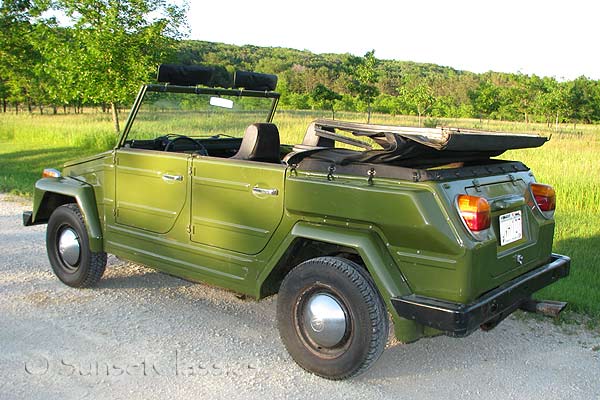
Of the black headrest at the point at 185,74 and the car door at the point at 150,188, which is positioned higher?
the black headrest at the point at 185,74

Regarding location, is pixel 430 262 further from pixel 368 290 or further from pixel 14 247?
pixel 14 247

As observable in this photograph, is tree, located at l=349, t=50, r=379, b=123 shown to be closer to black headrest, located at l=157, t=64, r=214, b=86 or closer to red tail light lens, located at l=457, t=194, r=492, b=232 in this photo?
black headrest, located at l=157, t=64, r=214, b=86

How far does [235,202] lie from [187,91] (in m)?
1.51

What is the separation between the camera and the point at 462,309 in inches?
114

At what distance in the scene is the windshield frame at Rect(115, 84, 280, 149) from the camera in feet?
15.0

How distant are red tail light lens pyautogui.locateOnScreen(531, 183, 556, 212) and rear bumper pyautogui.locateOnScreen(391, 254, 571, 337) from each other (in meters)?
0.68

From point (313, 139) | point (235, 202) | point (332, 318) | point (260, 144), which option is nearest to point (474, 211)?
point (332, 318)

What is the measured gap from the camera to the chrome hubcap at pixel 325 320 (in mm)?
3338

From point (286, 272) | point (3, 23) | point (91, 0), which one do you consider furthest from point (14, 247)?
point (3, 23)

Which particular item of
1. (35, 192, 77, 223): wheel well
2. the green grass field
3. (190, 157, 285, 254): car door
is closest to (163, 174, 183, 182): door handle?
(190, 157, 285, 254): car door

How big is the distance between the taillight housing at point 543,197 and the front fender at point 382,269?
130 centimetres

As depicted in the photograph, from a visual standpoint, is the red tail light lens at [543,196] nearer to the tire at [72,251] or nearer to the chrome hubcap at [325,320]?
the chrome hubcap at [325,320]

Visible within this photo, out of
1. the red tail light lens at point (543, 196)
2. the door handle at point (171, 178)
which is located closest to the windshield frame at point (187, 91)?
the door handle at point (171, 178)

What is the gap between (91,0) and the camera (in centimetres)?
1360
